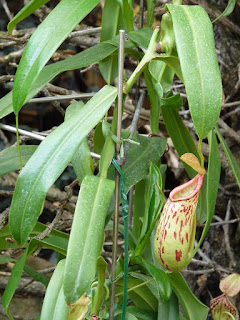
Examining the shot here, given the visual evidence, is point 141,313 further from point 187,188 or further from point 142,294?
point 187,188

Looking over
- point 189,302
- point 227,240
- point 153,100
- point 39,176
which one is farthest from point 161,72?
point 227,240

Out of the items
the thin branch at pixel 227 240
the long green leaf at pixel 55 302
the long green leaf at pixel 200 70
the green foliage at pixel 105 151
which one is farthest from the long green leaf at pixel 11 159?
the thin branch at pixel 227 240

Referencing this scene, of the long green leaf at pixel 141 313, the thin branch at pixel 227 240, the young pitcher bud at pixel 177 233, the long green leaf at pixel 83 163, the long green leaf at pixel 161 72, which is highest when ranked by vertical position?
the long green leaf at pixel 161 72

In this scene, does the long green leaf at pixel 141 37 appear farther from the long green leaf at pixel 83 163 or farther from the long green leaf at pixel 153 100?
the long green leaf at pixel 83 163

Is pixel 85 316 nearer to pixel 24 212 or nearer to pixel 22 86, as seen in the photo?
pixel 24 212

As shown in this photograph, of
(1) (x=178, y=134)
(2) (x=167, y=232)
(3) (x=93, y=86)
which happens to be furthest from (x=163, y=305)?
(3) (x=93, y=86)
